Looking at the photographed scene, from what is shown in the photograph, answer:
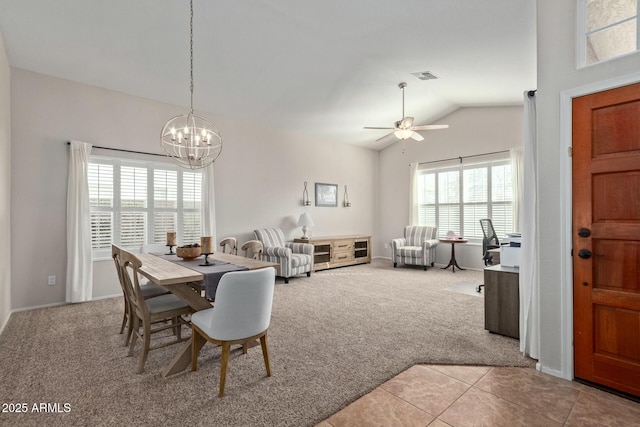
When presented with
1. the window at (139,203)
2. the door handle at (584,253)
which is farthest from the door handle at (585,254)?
the window at (139,203)

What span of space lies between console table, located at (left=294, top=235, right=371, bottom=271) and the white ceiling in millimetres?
2727

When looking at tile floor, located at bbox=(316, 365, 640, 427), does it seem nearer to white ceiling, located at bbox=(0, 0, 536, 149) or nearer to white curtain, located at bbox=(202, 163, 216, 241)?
white ceiling, located at bbox=(0, 0, 536, 149)

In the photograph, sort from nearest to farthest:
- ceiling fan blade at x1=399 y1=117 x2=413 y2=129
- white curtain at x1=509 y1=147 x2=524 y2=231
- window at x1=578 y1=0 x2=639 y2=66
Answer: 1. window at x1=578 y1=0 x2=639 y2=66
2. ceiling fan blade at x1=399 y1=117 x2=413 y2=129
3. white curtain at x1=509 y1=147 x2=524 y2=231

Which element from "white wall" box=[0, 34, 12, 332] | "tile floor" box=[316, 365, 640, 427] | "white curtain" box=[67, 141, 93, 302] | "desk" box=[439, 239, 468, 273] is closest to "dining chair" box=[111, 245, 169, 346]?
"white wall" box=[0, 34, 12, 332]

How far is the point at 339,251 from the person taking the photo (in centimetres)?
677

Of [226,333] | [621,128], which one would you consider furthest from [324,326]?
[621,128]

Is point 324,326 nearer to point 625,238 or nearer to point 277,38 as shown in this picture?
point 625,238

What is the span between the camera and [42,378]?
2207 mm

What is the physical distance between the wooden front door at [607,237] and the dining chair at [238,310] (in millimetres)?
2179

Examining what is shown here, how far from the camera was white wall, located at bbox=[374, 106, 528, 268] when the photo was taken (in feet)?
20.1

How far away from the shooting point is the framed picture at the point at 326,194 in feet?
23.1

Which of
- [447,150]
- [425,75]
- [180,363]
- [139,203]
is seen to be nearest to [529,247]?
[180,363]

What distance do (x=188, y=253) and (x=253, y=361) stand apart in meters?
1.18

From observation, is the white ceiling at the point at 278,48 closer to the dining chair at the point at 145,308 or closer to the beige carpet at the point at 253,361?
the dining chair at the point at 145,308
